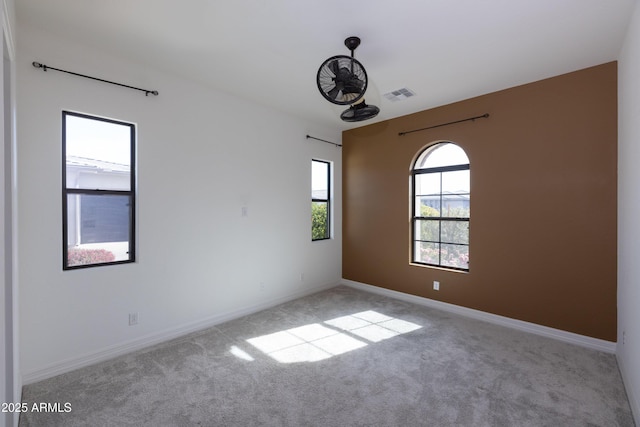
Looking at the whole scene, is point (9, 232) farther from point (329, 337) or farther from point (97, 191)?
point (329, 337)

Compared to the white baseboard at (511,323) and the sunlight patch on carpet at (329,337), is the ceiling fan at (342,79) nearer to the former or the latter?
the sunlight patch on carpet at (329,337)

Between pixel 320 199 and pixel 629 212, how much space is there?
368 centimetres

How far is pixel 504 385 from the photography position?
238cm

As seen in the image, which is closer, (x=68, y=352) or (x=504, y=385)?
(x=504, y=385)

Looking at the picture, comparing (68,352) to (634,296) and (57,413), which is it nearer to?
(57,413)

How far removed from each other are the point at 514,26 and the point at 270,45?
78.4 inches

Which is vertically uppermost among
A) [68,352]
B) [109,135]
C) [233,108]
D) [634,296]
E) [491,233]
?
[233,108]

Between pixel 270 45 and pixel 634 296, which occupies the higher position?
pixel 270 45

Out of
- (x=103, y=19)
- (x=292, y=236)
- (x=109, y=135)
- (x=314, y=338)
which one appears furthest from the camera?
(x=292, y=236)

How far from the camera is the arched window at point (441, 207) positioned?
4023 mm

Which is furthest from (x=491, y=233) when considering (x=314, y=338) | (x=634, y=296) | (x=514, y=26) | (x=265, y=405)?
(x=265, y=405)

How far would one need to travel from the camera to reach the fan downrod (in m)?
2.51

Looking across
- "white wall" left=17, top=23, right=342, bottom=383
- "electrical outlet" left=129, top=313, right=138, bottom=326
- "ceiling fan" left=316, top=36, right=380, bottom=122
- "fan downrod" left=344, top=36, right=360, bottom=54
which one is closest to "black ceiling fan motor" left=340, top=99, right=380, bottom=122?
"ceiling fan" left=316, top=36, right=380, bottom=122

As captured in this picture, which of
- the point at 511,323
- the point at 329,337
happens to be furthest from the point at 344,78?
the point at 511,323
